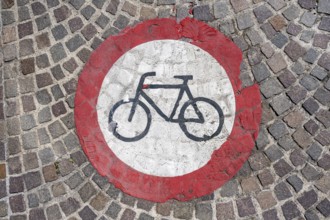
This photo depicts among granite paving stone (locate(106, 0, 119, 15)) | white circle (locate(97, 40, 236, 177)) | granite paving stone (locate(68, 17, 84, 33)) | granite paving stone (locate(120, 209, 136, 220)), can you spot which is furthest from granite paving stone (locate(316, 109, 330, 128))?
granite paving stone (locate(68, 17, 84, 33))

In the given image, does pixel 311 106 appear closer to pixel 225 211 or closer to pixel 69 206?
pixel 225 211

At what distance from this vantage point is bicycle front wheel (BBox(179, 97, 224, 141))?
175 inches

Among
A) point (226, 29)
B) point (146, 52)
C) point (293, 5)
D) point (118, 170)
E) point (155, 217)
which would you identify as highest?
point (293, 5)

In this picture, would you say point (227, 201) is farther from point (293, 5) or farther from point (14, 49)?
point (14, 49)

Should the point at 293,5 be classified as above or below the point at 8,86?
above

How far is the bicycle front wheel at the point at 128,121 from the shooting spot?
4477 mm

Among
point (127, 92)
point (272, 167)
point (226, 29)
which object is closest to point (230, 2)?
point (226, 29)

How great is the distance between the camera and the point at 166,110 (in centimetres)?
449

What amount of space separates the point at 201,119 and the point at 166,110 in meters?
0.32

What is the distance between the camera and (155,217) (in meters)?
4.43

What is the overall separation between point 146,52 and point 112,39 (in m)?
0.33

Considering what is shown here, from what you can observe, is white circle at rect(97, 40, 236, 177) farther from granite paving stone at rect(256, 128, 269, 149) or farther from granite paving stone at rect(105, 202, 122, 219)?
granite paving stone at rect(105, 202, 122, 219)

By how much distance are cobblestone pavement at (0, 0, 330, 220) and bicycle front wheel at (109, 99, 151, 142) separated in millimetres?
393

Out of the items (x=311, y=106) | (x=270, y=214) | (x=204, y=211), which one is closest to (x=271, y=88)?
(x=311, y=106)
